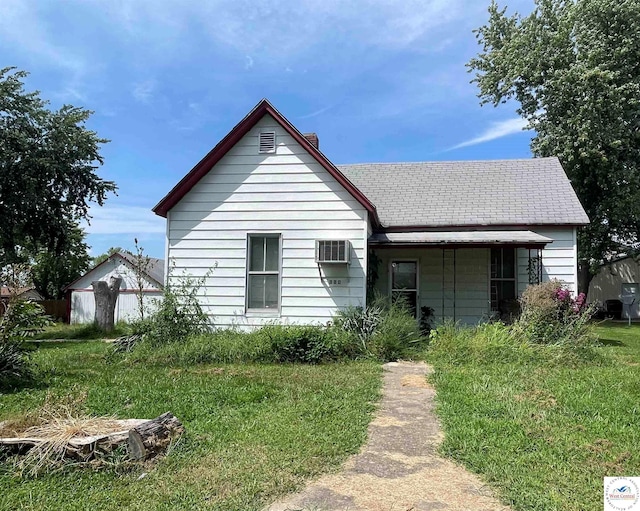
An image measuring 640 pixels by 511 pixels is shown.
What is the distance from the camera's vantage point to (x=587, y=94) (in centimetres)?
2077

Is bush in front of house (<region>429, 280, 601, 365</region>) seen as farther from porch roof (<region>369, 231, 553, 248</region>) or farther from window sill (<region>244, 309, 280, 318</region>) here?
window sill (<region>244, 309, 280, 318</region>)

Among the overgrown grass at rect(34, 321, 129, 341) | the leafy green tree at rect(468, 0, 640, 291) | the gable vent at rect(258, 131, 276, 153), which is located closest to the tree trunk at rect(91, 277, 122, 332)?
the overgrown grass at rect(34, 321, 129, 341)

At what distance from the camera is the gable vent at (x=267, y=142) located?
10828mm

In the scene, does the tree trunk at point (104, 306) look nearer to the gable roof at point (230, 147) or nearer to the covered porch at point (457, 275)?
the gable roof at point (230, 147)

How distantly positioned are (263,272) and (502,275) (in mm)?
6400

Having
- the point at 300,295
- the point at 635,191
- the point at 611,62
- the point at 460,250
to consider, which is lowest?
the point at 300,295

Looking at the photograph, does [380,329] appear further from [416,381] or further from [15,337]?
[15,337]

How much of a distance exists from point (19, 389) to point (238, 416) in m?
3.66

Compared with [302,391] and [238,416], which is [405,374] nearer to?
[302,391]

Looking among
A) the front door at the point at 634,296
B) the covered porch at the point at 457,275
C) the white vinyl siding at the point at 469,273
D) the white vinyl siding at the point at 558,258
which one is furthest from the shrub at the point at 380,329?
the front door at the point at 634,296

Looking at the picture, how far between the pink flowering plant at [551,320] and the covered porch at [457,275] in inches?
77.8

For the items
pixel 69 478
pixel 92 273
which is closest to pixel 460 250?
pixel 69 478

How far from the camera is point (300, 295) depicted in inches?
413

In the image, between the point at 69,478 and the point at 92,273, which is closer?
the point at 69,478
